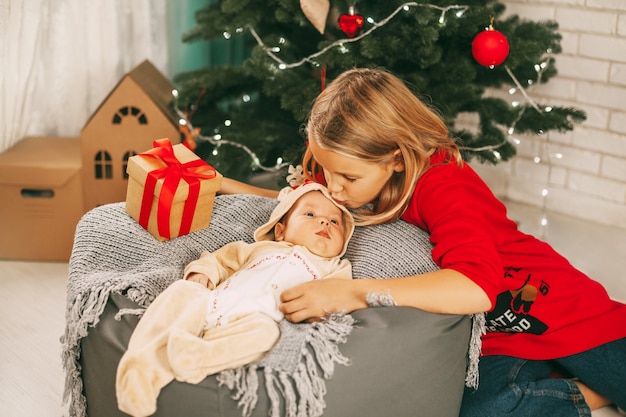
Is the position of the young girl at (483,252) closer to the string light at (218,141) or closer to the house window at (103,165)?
the string light at (218,141)

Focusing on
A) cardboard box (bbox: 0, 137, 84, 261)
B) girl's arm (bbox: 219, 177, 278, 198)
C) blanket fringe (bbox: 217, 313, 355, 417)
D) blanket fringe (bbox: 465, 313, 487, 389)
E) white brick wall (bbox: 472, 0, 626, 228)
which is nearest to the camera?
blanket fringe (bbox: 217, 313, 355, 417)

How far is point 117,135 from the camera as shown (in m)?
2.59

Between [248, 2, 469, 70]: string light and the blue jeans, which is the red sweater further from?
[248, 2, 469, 70]: string light

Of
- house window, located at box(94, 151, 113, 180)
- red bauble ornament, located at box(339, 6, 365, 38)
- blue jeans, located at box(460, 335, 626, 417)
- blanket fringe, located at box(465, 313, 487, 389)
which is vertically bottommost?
blue jeans, located at box(460, 335, 626, 417)

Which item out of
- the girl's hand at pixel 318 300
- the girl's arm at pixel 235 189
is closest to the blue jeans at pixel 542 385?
the girl's hand at pixel 318 300

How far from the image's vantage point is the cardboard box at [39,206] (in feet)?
8.15

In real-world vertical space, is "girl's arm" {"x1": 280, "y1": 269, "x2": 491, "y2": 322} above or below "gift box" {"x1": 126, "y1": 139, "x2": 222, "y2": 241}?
below

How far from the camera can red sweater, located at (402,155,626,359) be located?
165 cm

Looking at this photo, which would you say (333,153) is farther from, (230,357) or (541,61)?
(541,61)

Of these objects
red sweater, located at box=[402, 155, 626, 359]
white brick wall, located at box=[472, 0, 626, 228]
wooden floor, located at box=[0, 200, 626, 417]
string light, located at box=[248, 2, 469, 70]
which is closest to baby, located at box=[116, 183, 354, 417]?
→ red sweater, located at box=[402, 155, 626, 359]

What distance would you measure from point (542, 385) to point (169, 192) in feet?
3.12

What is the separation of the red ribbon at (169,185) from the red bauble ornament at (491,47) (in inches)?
39.4

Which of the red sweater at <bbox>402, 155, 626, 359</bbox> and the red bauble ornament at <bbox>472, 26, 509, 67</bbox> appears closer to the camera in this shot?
the red sweater at <bbox>402, 155, 626, 359</bbox>

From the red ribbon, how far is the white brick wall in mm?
1777
